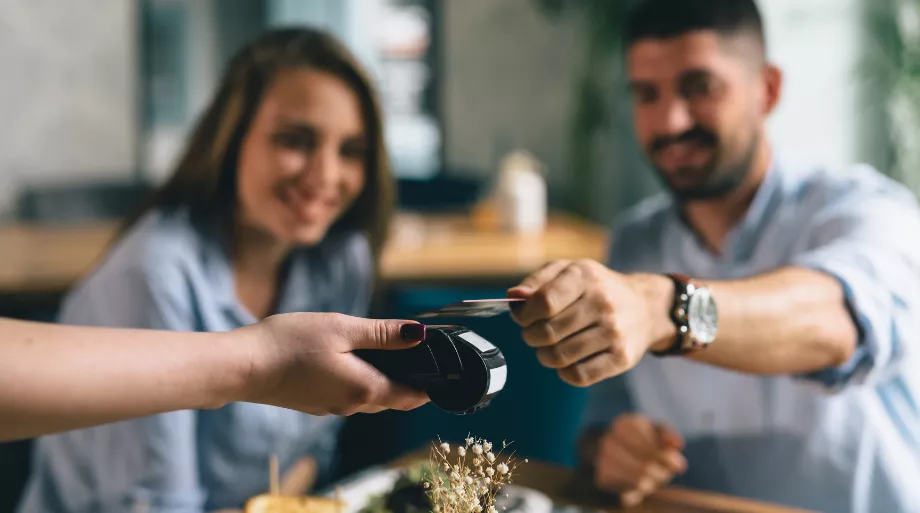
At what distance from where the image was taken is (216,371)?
1.85 feet

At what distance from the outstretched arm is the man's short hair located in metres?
0.82

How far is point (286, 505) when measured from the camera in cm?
82

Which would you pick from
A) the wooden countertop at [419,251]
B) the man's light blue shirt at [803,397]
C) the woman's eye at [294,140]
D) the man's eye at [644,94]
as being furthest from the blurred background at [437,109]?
the man's eye at [644,94]

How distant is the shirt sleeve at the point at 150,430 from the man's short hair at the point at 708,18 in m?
0.84

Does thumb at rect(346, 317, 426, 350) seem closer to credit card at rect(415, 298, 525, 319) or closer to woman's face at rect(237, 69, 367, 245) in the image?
credit card at rect(415, 298, 525, 319)

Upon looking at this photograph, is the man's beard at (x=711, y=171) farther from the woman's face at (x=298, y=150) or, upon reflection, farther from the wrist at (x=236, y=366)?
the wrist at (x=236, y=366)

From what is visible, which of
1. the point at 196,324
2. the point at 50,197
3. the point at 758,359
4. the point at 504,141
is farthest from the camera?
the point at 504,141

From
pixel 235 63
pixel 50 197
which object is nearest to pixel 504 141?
pixel 50 197

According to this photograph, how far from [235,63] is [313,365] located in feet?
3.06

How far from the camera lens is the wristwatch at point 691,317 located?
82 cm

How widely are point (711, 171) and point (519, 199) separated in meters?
1.71

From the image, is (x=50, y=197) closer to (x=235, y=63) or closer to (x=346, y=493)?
(x=235, y=63)

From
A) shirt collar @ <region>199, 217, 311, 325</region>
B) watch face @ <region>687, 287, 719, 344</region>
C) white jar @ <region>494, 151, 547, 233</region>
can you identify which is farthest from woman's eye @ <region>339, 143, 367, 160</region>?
white jar @ <region>494, 151, 547, 233</region>

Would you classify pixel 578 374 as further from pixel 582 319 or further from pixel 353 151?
pixel 353 151
